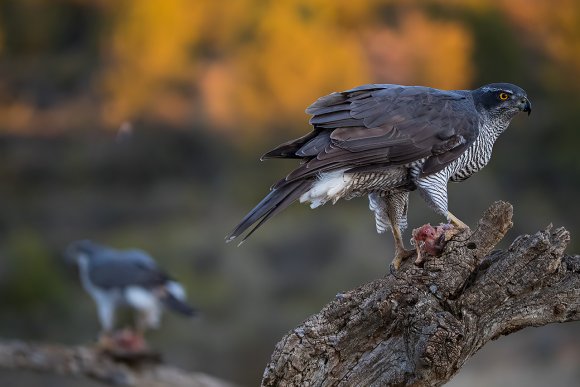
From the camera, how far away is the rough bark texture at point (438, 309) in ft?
9.74

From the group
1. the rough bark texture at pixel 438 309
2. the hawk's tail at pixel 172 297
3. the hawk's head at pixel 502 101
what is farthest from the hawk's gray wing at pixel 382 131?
the hawk's tail at pixel 172 297

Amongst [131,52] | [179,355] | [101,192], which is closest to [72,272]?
[101,192]

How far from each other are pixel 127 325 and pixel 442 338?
20.8 ft

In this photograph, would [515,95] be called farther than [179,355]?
No

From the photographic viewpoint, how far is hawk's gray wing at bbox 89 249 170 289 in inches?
284

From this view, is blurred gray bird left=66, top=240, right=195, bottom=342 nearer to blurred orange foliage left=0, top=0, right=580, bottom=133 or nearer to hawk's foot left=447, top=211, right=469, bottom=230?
blurred orange foliage left=0, top=0, right=580, bottom=133

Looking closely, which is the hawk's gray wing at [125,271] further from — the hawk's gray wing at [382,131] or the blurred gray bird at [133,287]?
the hawk's gray wing at [382,131]

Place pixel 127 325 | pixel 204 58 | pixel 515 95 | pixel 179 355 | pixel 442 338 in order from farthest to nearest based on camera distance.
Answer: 1. pixel 204 58
2. pixel 179 355
3. pixel 127 325
4. pixel 515 95
5. pixel 442 338

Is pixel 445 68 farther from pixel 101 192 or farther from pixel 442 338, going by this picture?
pixel 442 338

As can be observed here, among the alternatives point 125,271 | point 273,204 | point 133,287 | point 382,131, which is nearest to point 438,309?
point 273,204

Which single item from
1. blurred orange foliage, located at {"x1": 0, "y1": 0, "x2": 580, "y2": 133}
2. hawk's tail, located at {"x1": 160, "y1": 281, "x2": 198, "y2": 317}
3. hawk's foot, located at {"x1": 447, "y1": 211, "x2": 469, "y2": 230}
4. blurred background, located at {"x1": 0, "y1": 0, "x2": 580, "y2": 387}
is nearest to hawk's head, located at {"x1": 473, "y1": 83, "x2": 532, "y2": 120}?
hawk's foot, located at {"x1": 447, "y1": 211, "x2": 469, "y2": 230}

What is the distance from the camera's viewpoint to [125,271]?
24.3 ft

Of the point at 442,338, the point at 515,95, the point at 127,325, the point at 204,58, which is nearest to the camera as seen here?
the point at 442,338

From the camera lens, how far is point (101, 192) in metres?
9.77
